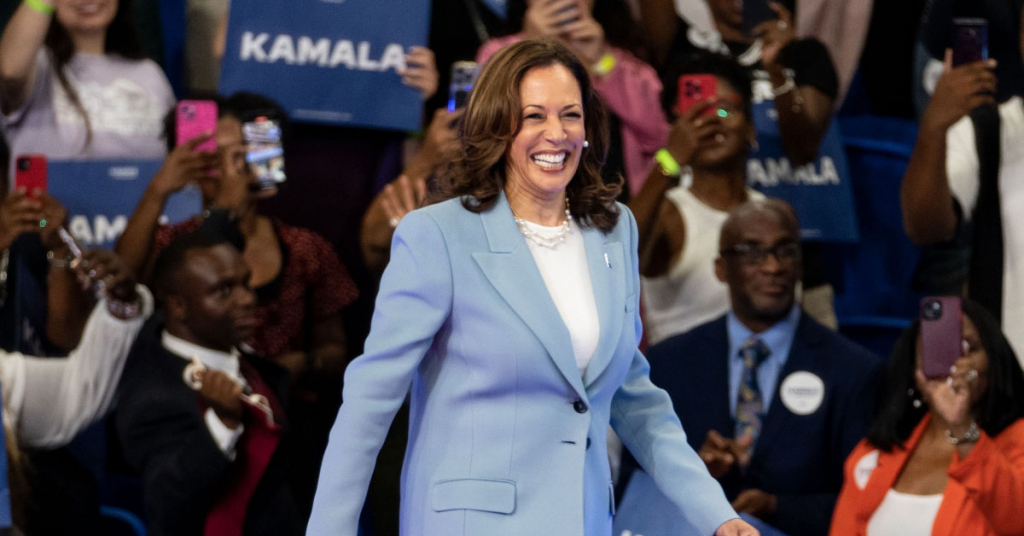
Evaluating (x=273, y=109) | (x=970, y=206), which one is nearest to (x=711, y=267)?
(x=970, y=206)

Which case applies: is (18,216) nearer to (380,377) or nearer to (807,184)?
(380,377)

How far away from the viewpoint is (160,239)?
4277 mm

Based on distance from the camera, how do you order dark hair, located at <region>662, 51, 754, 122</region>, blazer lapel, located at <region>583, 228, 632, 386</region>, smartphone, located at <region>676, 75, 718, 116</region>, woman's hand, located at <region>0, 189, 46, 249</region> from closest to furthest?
blazer lapel, located at <region>583, 228, 632, 386</region>
woman's hand, located at <region>0, 189, 46, 249</region>
smartphone, located at <region>676, 75, 718, 116</region>
dark hair, located at <region>662, 51, 754, 122</region>

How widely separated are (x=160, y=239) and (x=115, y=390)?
0.52m

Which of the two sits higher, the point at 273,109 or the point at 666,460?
the point at 273,109

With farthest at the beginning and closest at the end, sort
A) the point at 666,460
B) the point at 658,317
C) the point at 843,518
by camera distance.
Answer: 1. the point at 658,317
2. the point at 843,518
3. the point at 666,460

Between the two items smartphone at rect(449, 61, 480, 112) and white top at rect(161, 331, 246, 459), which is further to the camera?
smartphone at rect(449, 61, 480, 112)

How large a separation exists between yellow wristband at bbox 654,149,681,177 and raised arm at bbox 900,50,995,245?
741mm

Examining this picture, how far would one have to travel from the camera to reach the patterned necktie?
3.91 meters

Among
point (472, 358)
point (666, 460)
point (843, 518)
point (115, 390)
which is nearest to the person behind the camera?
point (472, 358)

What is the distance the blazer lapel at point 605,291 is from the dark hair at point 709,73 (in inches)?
104

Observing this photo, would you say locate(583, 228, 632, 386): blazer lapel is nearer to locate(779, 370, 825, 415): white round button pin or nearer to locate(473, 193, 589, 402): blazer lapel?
locate(473, 193, 589, 402): blazer lapel

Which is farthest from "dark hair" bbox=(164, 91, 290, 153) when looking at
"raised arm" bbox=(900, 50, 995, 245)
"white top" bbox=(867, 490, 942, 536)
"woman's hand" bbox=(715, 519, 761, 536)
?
"woman's hand" bbox=(715, 519, 761, 536)

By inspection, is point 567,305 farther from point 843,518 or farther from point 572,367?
point 843,518
